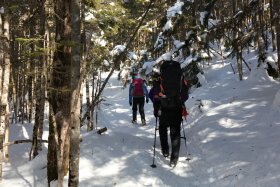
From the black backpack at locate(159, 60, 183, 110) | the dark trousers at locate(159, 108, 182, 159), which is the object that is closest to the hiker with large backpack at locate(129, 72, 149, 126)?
the dark trousers at locate(159, 108, 182, 159)

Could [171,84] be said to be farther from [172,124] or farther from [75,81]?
[75,81]

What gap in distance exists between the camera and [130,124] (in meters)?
14.4

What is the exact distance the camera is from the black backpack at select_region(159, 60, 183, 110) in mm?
7793

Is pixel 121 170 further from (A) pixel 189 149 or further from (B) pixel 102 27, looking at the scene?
(B) pixel 102 27

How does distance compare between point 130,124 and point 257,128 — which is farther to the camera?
point 130,124

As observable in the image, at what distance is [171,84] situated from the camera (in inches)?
309

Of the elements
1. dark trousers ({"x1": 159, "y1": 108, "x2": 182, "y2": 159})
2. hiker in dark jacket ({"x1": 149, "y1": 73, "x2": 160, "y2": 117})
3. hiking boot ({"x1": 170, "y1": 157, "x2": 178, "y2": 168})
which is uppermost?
hiker in dark jacket ({"x1": 149, "y1": 73, "x2": 160, "y2": 117})

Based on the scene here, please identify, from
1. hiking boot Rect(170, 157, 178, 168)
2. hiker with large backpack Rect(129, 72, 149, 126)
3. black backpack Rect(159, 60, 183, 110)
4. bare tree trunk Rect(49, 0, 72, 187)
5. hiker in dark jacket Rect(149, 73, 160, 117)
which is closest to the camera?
bare tree trunk Rect(49, 0, 72, 187)

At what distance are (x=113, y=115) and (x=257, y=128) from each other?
34.5 ft

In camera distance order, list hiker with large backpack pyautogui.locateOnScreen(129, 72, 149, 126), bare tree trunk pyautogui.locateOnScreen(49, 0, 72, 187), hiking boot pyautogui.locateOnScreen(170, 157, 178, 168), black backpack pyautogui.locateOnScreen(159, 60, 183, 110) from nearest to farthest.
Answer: bare tree trunk pyautogui.locateOnScreen(49, 0, 72, 187) < hiking boot pyautogui.locateOnScreen(170, 157, 178, 168) < black backpack pyautogui.locateOnScreen(159, 60, 183, 110) < hiker with large backpack pyautogui.locateOnScreen(129, 72, 149, 126)

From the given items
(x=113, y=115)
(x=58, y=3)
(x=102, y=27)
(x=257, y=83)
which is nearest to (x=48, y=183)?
(x=58, y=3)

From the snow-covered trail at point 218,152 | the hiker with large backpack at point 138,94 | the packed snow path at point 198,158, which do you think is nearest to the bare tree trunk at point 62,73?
the packed snow path at point 198,158

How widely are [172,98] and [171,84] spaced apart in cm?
33

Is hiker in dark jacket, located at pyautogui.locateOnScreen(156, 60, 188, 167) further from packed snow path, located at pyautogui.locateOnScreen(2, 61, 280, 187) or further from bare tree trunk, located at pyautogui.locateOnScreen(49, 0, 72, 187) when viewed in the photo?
bare tree trunk, located at pyautogui.locateOnScreen(49, 0, 72, 187)
